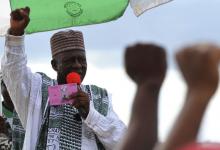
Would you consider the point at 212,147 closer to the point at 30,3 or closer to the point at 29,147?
the point at 29,147

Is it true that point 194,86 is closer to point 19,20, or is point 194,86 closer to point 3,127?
point 19,20

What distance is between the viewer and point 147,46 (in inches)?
61.1

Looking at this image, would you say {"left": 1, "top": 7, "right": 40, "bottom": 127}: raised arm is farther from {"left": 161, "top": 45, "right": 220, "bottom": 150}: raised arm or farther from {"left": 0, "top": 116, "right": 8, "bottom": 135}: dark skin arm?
{"left": 161, "top": 45, "right": 220, "bottom": 150}: raised arm

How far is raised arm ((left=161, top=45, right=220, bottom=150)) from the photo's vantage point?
4.30 feet

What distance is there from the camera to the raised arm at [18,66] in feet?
11.3

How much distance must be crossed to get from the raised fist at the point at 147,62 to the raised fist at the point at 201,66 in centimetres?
20

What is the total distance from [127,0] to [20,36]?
120cm

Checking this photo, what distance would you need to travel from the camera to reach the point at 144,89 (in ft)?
5.15

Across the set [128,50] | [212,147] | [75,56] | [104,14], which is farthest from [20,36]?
[212,147]

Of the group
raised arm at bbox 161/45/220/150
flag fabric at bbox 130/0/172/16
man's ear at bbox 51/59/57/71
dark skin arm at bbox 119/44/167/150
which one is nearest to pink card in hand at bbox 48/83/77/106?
man's ear at bbox 51/59/57/71

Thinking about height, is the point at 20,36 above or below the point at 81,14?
below

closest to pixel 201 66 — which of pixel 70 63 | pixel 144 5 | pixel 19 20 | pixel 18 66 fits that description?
pixel 19 20

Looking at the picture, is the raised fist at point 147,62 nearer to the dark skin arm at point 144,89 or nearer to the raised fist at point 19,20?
the dark skin arm at point 144,89

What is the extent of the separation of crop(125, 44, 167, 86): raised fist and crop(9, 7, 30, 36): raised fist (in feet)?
6.39
